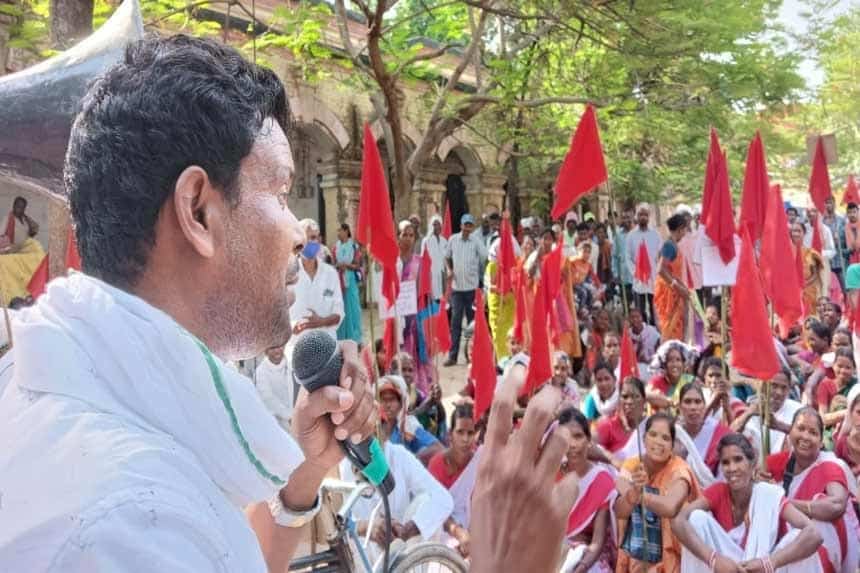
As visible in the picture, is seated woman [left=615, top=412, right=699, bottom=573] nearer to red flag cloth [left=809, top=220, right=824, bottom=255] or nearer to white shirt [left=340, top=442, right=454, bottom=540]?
white shirt [left=340, top=442, right=454, bottom=540]

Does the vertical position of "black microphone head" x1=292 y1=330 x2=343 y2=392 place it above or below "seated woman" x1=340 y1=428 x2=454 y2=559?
above

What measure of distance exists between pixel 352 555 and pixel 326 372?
5.67ft

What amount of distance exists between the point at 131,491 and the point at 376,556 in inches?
127

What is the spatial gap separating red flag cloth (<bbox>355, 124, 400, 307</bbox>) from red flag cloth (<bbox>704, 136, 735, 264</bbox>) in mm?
1664

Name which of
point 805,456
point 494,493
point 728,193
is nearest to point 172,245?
point 494,493

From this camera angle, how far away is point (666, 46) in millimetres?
6516

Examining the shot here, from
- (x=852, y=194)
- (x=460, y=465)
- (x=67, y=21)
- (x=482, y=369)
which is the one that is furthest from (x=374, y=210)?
(x=852, y=194)

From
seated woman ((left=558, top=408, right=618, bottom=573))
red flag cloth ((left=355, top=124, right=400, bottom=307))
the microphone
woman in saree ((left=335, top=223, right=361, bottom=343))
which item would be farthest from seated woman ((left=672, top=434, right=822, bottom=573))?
woman in saree ((left=335, top=223, right=361, bottom=343))

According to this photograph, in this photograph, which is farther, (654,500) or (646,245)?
(646,245)

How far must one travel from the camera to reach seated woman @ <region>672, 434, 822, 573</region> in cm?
329

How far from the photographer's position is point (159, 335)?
→ 0.70 m

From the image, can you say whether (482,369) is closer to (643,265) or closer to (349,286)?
(349,286)

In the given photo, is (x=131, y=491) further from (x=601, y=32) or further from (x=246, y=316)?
(x=601, y=32)

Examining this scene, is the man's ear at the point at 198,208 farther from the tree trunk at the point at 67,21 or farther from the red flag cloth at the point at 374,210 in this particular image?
the tree trunk at the point at 67,21
